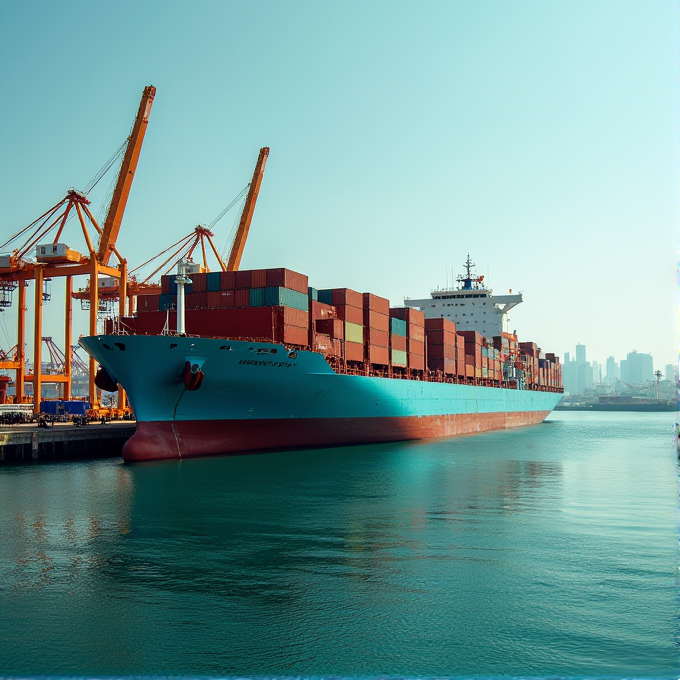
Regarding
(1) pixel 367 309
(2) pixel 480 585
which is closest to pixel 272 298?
(1) pixel 367 309

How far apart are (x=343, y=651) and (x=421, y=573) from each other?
365cm

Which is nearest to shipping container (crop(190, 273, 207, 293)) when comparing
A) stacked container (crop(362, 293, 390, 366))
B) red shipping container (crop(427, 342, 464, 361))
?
stacked container (crop(362, 293, 390, 366))

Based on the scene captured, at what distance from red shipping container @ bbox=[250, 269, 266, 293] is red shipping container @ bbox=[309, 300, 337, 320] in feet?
11.5

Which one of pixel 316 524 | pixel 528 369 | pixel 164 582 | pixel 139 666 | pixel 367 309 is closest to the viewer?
pixel 139 666

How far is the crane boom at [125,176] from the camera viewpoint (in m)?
44.6

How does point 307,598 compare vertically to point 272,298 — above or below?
below

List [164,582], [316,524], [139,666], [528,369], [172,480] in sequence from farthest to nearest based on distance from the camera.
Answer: [528,369]
[172,480]
[316,524]
[164,582]
[139,666]

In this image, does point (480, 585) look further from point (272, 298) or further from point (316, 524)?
point (272, 298)

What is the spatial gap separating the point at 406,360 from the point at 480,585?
106ft

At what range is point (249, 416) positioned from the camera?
3048cm

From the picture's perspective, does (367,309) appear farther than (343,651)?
Yes

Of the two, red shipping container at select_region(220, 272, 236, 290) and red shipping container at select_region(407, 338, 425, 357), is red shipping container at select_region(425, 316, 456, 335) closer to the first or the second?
red shipping container at select_region(407, 338, 425, 357)

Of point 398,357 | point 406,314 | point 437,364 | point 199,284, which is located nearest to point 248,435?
point 199,284

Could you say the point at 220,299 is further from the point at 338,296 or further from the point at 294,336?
the point at 338,296
